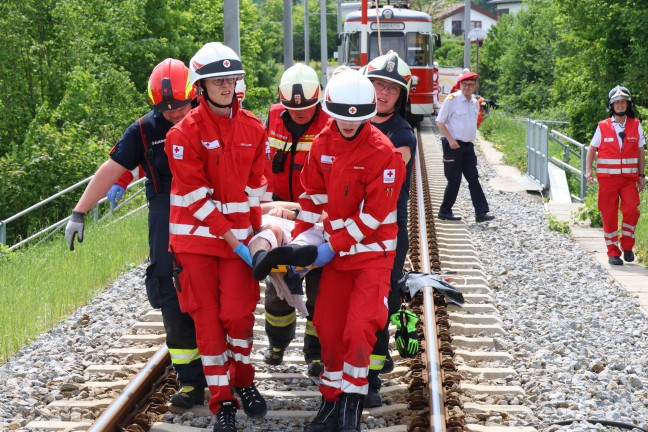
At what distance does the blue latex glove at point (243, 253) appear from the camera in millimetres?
5602

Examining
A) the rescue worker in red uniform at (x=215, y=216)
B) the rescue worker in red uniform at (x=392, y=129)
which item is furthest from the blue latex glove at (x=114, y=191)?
the rescue worker in red uniform at (x=392, y=129)

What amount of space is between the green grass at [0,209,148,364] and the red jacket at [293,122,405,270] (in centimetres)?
322

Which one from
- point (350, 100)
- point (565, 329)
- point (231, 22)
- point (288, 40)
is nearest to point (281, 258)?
point (350, 100)

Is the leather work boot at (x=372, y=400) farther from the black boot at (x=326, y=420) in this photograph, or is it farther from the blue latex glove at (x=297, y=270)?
the blue latex glove at (x=297, y=270)

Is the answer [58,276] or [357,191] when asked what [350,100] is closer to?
[357,191]

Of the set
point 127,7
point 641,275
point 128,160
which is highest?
point 127,7

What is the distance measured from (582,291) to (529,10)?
5012 cm

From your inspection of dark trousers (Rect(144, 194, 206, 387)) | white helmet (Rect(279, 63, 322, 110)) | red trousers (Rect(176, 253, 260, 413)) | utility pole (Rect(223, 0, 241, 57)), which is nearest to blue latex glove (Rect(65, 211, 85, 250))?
dark trousers (Rect(144, 194, 206, 387))

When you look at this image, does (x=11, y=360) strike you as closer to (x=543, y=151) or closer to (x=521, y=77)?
(x=543, y=151)

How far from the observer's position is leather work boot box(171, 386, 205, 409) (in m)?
6.11

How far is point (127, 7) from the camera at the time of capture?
26.8m

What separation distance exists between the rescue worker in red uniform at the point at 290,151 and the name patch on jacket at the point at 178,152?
115cm

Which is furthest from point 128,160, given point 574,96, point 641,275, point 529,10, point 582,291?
point 529,10

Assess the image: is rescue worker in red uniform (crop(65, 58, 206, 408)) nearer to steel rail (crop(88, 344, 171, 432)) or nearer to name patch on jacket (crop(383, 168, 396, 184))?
steel rail (crop(88, 344, 171, 432))
